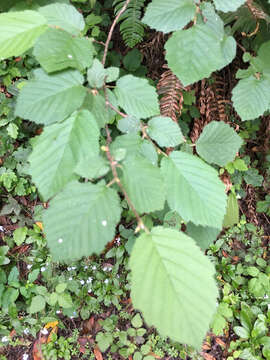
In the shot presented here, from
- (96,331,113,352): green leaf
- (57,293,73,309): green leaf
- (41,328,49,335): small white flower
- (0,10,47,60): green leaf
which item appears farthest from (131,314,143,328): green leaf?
(0,10,47,60): green leaf

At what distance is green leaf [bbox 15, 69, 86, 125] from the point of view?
70 centimetres

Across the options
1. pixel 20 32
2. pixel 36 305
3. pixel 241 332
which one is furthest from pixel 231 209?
pixel 20 32

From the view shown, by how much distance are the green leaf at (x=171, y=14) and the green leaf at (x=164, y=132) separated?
0.25 metres

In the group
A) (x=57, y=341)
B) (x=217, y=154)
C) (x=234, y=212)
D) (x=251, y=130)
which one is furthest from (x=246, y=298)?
(x=217, y=154)

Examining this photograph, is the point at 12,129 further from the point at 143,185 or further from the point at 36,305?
the point at 143,185

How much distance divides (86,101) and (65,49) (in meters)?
0.13

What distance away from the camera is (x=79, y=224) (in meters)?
0.57

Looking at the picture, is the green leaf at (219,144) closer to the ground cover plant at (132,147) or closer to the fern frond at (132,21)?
the ground cover plant at (132,147)

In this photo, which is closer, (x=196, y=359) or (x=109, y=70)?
(x=109, y=70)

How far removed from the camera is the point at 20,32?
706 millimetres

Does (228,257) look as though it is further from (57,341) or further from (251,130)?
(57,341)

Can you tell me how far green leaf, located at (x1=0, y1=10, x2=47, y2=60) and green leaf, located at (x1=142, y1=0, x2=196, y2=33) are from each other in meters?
0.30

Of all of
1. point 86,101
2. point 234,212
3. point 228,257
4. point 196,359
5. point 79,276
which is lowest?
point 196,359

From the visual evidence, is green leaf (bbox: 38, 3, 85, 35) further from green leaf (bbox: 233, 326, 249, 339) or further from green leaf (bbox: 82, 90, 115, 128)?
green leaf (bbox: 233, 326, 249, 339)
